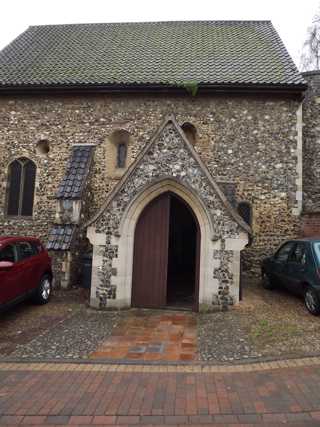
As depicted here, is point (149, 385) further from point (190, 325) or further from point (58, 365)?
point (190, 325)

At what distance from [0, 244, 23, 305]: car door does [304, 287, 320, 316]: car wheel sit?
6.37 m

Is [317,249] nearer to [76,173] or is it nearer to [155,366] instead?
[155,366]

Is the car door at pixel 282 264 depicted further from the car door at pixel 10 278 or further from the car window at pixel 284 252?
the car door at pixel 10 278

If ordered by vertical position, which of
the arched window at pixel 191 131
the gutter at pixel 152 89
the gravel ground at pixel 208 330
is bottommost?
the gravel ground at pixel 208 330

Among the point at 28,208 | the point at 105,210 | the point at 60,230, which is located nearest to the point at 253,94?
the point at 105,210

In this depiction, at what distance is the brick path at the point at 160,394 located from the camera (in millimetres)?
3400

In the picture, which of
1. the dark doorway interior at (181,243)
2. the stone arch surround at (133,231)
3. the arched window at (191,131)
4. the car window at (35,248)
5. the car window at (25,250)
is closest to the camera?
the car window at (25,250)

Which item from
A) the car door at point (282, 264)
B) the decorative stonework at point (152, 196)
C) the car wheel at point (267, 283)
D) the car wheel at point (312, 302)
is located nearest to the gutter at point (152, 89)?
the decorative stonework at point (152, 196)

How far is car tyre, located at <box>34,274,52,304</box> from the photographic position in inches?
307

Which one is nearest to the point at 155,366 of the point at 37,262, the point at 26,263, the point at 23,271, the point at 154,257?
the point at 154,257

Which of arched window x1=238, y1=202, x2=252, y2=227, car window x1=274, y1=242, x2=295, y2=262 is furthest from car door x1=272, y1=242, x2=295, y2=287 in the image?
arched window x1=238, y1=202, x2=252, y2=227

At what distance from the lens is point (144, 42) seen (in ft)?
49.5

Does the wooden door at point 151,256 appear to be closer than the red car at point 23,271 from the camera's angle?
No

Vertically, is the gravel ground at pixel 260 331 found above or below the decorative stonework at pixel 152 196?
below
